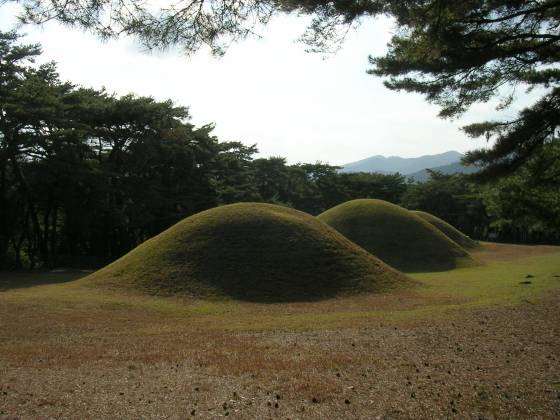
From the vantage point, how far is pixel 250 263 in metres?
18.8

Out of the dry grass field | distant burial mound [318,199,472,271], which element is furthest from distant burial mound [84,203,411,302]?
distant burial mound [318,199,472,271]

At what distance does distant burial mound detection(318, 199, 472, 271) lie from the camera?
3005cm

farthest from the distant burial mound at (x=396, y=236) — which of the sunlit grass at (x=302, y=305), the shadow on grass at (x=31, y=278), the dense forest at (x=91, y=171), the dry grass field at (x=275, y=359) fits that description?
the shadow on grass at (x=31, y=278)

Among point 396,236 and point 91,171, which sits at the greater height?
point 91,171

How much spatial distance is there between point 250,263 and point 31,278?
427 inches

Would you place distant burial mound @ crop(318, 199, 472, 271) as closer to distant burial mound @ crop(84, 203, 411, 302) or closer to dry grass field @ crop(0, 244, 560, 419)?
distant burial mound @ crop(84, 203, 411, 302)

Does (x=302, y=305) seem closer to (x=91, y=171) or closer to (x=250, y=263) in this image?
(x=250, y=263)

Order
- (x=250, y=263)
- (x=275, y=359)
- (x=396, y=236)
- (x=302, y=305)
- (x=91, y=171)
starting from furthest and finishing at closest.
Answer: (x=396, y=236)
(x=91, y=171)
(x=250, y=263)
(x=302, y=305)
(x=275, y=359)

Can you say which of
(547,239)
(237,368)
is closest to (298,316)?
(237,368)

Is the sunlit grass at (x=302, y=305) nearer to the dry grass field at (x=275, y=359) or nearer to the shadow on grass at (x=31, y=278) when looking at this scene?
the dry grass field at (x=275, y=359)

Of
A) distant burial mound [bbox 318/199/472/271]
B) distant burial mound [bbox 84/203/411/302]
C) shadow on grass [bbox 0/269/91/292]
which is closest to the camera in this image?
distant burial mound [bbox 84/203/411/302]

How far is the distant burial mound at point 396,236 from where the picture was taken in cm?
3005

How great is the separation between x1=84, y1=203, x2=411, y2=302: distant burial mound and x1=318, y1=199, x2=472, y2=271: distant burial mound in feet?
31.4

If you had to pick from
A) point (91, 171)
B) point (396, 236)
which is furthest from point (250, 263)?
point (396, 236)
